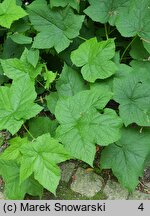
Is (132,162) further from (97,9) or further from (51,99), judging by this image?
(97,9)

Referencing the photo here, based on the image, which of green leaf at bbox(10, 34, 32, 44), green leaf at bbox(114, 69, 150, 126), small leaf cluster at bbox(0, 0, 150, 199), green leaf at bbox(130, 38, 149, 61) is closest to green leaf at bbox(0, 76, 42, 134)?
small leaf cluster at bbox(0, 0, 150, 199)

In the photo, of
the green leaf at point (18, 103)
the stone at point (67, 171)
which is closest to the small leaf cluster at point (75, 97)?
the green leaf at point (18, 103)

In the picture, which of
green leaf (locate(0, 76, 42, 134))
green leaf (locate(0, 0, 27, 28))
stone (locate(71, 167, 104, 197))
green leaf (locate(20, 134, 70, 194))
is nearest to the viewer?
green leaf (locate(20, 134, 70, 194))

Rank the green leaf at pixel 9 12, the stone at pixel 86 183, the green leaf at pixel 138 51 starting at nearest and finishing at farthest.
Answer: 1. the green leaf at pixel 9 12
2. the stone at pixel 86 183
3. the green leaf at pixel 138 51

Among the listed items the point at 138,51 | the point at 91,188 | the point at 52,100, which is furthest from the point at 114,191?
the point at 138,51

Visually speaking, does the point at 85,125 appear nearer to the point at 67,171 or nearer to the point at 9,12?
the point at 67,171

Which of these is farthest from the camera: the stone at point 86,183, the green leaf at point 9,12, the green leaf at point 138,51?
the green leaf at point 138,51

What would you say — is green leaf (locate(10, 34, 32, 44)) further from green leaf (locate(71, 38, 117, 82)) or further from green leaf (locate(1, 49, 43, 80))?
green leaf (locate(71, 38, 117, 82))

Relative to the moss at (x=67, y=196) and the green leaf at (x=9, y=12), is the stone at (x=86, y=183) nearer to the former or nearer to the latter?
the moss at (x=67, y=196)
